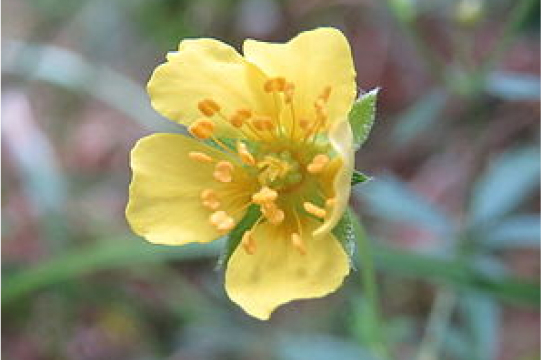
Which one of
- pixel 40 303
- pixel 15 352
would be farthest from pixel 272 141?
pixel 15 352

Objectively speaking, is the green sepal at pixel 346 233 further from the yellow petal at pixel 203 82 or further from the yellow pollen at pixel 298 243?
the yellow petal at pixel 203 82

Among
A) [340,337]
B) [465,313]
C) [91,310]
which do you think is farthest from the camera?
[91,310]

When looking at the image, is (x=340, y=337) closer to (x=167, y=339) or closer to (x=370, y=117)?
(x=167, y=339)

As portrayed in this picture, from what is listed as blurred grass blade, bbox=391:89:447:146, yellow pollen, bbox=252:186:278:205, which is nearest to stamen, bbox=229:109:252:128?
yellow pollen, bbox=252:186:278:205

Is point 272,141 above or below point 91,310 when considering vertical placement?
above

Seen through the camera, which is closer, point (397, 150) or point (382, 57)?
point (397, 150)
